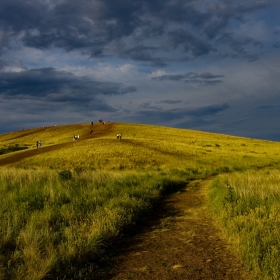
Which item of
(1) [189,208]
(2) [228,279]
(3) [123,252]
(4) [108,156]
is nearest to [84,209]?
(3) [123,252]

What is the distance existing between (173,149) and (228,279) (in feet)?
138

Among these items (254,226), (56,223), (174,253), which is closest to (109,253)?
(174,253)

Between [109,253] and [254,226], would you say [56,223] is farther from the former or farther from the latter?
[254,226]

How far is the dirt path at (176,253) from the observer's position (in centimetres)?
590

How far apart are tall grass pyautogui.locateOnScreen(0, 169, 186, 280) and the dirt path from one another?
0.63 meters

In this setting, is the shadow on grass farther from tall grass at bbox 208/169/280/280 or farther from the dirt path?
tall grass at bbox 208/169/280/280

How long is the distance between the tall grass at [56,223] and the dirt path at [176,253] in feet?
2.05

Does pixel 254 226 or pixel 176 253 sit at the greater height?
pixel 254 226

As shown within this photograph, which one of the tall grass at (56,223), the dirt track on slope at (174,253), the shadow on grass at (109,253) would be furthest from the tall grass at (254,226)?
the tall grass at (56,223)

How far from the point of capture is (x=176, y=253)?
6922 mm

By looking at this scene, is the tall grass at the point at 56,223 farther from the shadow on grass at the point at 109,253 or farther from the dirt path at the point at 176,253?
the dirt path at the point at 176,253

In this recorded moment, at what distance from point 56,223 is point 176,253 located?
10.9 feet

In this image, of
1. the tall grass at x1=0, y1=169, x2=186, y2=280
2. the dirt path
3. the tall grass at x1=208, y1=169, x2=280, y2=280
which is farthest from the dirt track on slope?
the tall grass at x1=0, y1=169, x2=186, y2=280

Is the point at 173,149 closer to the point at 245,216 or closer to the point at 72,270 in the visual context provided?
the point at 245,216
